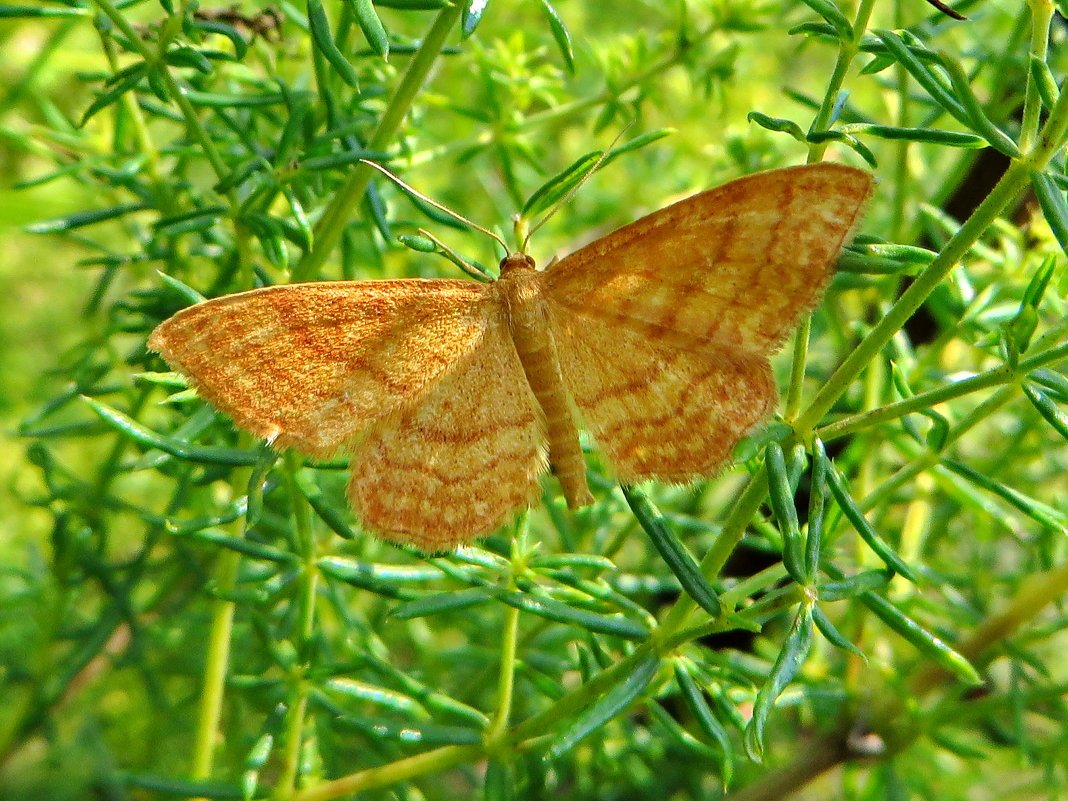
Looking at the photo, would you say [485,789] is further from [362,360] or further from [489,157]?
[489,157]

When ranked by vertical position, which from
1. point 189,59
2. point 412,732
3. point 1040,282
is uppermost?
point 189,59

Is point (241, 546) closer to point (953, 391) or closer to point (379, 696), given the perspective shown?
point (379, 696)

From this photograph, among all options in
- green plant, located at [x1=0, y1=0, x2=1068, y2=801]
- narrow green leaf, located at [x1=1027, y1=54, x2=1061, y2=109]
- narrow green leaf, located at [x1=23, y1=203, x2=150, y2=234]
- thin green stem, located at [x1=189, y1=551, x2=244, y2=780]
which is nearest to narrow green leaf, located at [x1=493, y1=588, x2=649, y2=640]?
green plant, located at [x1=0, y1=0, x2=1068, y2=801]

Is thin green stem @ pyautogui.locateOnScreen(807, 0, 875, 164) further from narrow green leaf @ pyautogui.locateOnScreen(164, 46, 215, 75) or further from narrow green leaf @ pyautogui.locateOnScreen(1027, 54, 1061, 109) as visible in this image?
narrow green leaf @ pyautogui.locateOnScreen(164, 46, 215, 75)

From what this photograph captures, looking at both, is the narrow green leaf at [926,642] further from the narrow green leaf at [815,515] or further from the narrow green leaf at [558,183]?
Result: the narrow green leaf at [558,183]

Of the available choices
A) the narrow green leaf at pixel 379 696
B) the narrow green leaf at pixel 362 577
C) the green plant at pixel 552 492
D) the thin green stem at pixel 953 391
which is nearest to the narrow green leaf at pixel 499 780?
the green plant at pixel 552 492

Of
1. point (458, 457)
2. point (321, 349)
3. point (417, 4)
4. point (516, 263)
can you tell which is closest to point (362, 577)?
point (458, 457)

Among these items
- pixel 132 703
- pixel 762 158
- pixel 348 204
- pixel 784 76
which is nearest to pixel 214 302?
pixel 348 204
